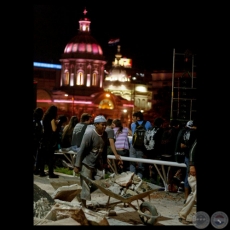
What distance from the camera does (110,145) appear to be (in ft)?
37.0

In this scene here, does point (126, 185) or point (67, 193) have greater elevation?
point (126, 185)

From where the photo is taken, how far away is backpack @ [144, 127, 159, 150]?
12.7 meters

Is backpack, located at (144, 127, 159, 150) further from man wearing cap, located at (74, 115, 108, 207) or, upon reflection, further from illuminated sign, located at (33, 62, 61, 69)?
illuminated sign, located at (33, 62, 61, 69)

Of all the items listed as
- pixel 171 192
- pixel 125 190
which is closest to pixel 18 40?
pixel 125 190

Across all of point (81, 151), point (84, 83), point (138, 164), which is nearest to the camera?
point (81, 151)

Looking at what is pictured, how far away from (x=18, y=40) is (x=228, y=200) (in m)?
3.19

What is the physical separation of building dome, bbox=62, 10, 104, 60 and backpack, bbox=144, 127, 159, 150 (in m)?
79.9

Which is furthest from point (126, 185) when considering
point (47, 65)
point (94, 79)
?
point (47, 65)

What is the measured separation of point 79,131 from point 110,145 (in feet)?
9.12

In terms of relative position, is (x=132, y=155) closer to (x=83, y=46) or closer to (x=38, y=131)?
(x=38, y=131)

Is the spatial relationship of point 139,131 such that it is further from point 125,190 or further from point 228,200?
point 228,200

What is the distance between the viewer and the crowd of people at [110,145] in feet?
30.0

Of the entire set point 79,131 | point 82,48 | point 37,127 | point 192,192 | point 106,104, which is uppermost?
point 82,48

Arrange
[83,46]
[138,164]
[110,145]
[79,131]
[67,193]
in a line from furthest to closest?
[83,46]
[79,131]
[138,164]
[110,145]
[67,193]
